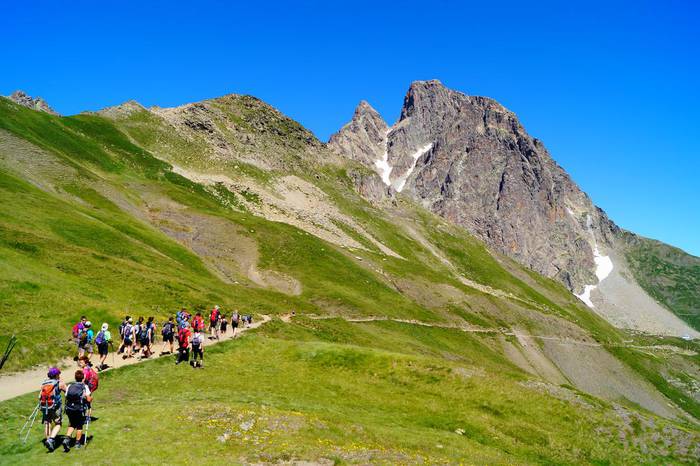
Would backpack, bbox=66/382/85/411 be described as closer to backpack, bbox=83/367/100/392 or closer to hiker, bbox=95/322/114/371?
backpack, bbox=83/367/100/392

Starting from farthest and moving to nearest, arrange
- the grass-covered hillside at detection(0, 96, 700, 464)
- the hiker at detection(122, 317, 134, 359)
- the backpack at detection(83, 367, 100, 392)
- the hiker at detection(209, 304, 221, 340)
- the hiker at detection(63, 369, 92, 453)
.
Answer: the hiker at detection(209, 304, 221, 340) → the hiker at detection(122, 317, 134, 359) → the grass-covered hillside at detection(0, 96, 700, 464) → the backpack at detection(83, 367, 100, 392) → the hiker at detection(63, 369, 92, 453)

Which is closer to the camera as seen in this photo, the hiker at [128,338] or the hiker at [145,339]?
the hiker at [128,338]

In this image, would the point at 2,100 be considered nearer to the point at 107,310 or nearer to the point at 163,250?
the point at 163,250

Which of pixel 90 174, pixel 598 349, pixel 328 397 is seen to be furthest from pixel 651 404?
pixel 90 174

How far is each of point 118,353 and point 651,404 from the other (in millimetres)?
137380

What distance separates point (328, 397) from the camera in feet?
124

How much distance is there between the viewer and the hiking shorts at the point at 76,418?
69.2 ft

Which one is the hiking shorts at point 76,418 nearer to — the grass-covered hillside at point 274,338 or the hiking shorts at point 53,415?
the hiking shorts at point 53,415

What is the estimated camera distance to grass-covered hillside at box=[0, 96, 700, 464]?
2722cm

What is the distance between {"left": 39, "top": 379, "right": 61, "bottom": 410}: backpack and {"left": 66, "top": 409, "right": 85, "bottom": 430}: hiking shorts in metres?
0.98

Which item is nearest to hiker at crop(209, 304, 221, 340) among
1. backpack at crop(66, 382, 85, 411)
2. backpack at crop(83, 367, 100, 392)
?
backpack at crop(83, 367, 100, 392)

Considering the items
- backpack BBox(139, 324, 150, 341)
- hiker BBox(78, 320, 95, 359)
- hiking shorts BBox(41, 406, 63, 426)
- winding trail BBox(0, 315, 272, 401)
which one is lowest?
winding trail BBox(0, 315, 272, 401)

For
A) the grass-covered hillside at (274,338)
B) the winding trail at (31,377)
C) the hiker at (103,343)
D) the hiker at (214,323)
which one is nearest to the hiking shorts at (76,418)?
the grass-covered hillside at (274,338)

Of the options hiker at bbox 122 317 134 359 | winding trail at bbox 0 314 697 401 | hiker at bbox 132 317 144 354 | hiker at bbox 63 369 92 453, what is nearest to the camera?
hiker at bbox 63 369 92 453
